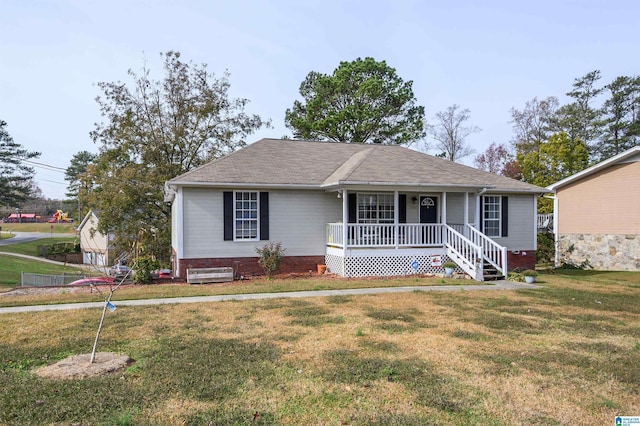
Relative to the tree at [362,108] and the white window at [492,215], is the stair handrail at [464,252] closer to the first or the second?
the white window at [492,215]

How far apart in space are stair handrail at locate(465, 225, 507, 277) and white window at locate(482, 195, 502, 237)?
1694 mm

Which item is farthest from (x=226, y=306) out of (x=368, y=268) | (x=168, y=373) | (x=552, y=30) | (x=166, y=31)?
(x=552, y=30)

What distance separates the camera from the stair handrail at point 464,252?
46.2ft

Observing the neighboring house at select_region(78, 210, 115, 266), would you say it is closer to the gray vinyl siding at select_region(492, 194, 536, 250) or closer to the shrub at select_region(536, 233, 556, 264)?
the gray vinyl siding at select_region(492, 194, 536, 250)

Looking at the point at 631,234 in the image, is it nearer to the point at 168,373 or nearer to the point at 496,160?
the point at 168,373

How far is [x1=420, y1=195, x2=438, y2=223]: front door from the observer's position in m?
16.8

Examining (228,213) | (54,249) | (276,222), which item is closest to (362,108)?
(276,222)

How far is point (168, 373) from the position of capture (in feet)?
16.7

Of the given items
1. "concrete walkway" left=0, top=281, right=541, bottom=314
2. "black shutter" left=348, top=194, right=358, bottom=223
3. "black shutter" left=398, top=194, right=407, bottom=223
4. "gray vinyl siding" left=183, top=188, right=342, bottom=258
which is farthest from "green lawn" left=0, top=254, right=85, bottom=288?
"black shutter" left=398, top=194, right=407, bottom=223

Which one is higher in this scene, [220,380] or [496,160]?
[496,160]

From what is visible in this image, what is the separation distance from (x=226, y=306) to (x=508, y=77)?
659 inches

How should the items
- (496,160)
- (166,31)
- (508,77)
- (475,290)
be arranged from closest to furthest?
(475,290), (166,31), (508,77), (496,160)

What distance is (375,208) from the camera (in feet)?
53.0

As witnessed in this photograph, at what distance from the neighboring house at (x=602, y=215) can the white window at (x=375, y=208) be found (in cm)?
976
